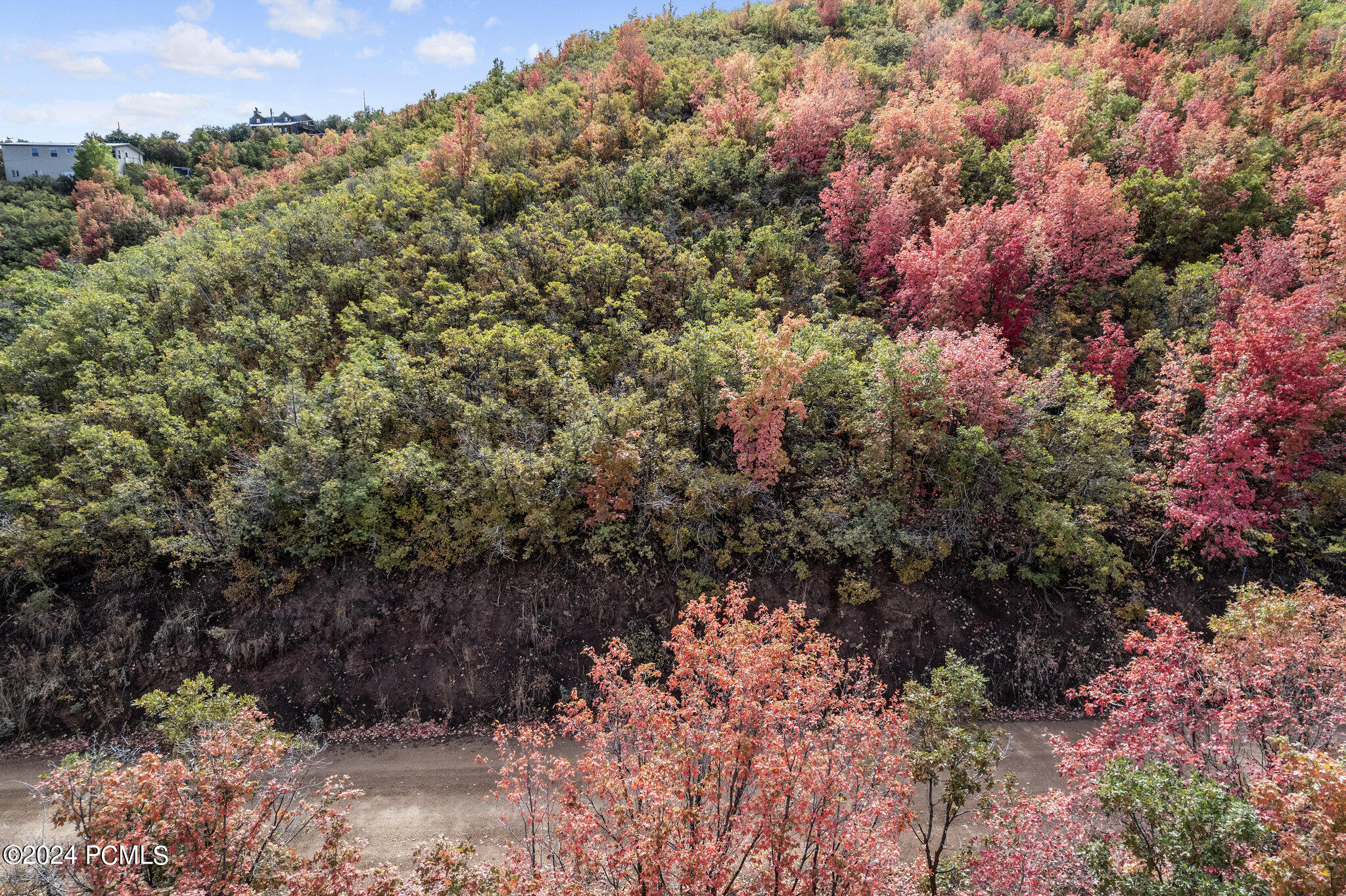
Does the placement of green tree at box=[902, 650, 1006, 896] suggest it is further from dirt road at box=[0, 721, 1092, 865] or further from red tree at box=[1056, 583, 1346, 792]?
dirt road at box=[0, 721, 1092, 865]

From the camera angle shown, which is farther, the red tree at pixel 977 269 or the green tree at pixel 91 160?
the green tree at pixel 91 160

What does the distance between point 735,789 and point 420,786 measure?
1029 centimetres

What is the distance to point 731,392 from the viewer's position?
1895 centimetres

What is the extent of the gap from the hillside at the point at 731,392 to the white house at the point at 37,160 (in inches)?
2513

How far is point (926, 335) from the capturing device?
2050 centimetres

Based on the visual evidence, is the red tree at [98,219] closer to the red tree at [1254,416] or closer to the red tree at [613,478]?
the red tree at [613,478]

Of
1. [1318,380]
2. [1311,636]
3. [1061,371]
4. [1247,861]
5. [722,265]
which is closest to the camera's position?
[1247,861]

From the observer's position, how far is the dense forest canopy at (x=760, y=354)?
18.5m

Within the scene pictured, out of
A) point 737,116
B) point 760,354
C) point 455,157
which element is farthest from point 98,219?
point 760,354

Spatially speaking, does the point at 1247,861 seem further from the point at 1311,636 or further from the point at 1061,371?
the point at 1061,371

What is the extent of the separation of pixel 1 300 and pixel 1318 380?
6123 cm

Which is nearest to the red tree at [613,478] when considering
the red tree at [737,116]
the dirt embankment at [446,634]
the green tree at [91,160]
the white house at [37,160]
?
the dirt embankment at [446,634]

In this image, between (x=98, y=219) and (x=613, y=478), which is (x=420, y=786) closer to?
(x=613, y=478)

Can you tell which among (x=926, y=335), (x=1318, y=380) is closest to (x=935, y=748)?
(x=926, y=335)
